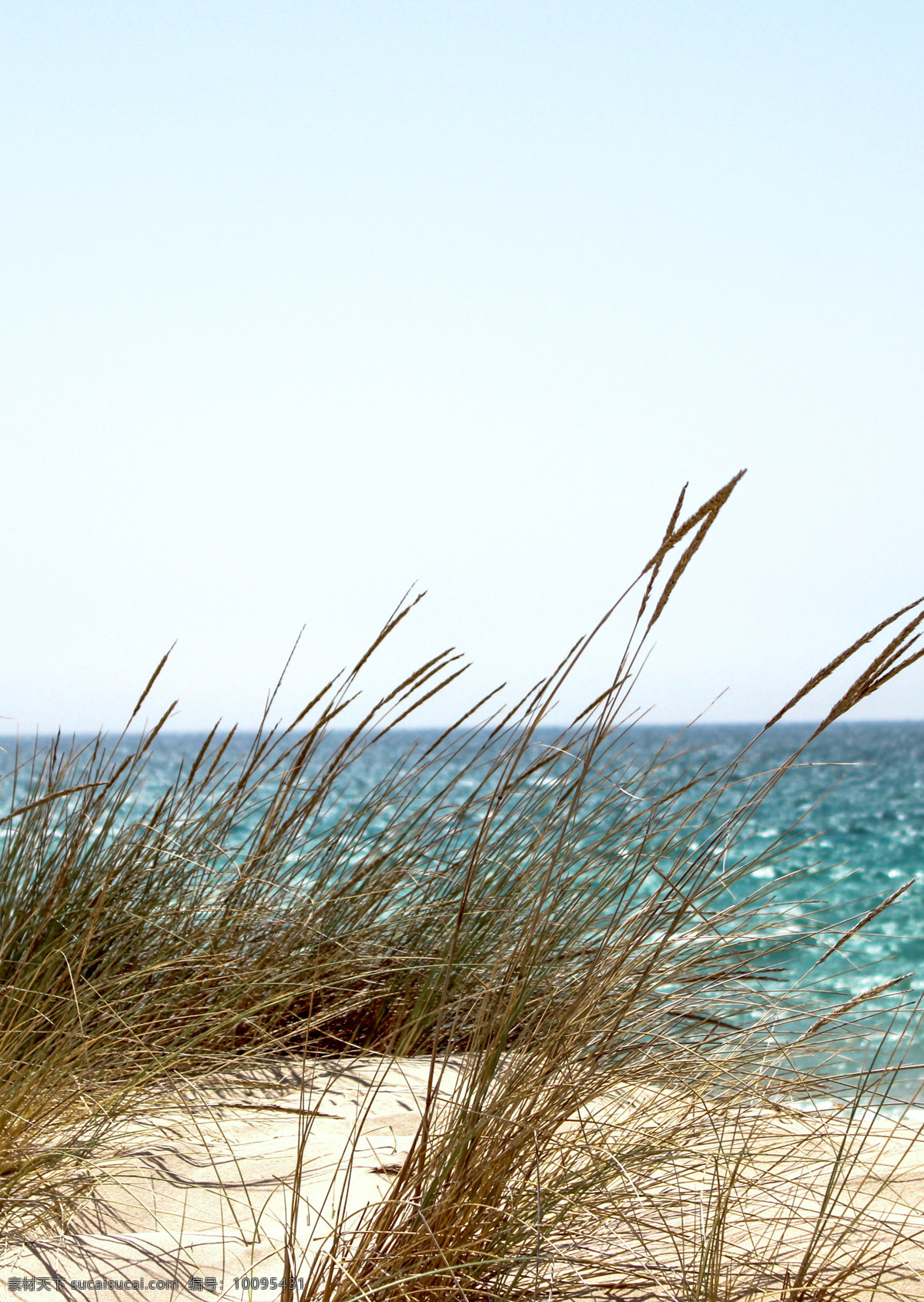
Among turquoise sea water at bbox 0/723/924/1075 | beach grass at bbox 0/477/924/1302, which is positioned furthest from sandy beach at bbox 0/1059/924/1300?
turquoise sea water at bbox 0/723/924/1075

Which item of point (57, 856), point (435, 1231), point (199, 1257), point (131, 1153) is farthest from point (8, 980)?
point (435, 1231)

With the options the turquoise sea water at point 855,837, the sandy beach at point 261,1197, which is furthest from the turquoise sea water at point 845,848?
the sandy beach at point 261,1197

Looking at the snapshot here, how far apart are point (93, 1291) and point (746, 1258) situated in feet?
2.53

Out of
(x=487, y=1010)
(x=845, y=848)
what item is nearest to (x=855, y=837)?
(x=845, y=848)

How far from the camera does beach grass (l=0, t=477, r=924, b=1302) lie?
1243 millimetres

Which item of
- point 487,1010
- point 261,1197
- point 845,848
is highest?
point 487,1010

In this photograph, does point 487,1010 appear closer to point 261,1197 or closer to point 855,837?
point 261,1197

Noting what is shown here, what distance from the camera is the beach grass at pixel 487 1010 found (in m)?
1.24

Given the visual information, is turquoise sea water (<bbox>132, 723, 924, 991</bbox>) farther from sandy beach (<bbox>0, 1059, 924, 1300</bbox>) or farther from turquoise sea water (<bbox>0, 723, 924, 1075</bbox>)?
sandy beach (<bbox>0, 1059, 924, 1300</bbox>)

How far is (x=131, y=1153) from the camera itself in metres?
1.56

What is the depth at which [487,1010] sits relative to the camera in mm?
1506

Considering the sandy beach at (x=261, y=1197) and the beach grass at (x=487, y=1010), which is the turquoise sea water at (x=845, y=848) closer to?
the beach grass at (x=487, y=1010)

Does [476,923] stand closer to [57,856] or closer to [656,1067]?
[656,1067]

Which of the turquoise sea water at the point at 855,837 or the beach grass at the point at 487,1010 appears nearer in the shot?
the beach grass at the point at 487,1010
